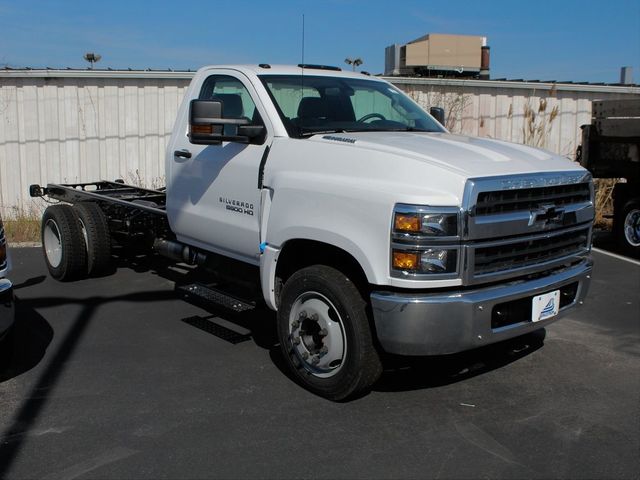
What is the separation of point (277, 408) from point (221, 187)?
6.30ft

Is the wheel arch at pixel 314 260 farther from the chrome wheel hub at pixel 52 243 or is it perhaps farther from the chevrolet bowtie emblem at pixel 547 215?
the chrome wheel hub at pixel 52 243

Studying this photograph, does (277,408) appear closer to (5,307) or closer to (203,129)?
(5,307)

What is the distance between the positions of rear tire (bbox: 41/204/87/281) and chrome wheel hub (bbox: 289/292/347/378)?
3.92 metres

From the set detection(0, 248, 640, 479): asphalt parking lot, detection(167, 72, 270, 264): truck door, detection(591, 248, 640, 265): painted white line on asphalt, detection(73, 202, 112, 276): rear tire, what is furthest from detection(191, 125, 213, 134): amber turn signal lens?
detection(591, 248, 640, 265): painted white line on asphalt

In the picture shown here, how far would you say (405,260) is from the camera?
3.77 m

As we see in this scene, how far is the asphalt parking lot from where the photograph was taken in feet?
11.9

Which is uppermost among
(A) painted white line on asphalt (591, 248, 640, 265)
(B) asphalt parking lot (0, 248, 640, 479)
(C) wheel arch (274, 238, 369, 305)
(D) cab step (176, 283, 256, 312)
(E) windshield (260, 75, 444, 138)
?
(E) windshield (260, 75, 444, 138)

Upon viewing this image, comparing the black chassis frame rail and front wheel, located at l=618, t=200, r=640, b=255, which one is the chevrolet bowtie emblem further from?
front wheel, located at l=618, t=200, r=640, b=255

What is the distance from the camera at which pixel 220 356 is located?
5.36 m

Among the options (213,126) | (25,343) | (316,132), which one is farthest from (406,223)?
(25,343)

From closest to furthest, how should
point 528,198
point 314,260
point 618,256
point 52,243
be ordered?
point 528,198
point 314,260
point 52,243
point 618,256

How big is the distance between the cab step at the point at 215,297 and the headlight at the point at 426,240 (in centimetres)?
186

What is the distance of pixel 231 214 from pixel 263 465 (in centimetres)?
225

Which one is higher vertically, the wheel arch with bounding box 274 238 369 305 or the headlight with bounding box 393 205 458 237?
the headlight with bounding box 393 205 458 237
